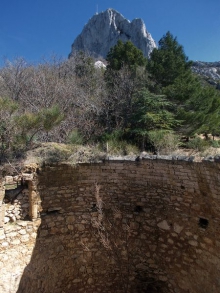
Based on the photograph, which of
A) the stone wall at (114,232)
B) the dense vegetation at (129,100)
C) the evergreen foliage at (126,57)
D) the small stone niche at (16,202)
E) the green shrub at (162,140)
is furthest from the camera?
the evergreen foliage at (126,57)

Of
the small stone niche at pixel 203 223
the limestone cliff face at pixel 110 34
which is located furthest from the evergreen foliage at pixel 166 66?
the limestone cliff face at pixel 110 34

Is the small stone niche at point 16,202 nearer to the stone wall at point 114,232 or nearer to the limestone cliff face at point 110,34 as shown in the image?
the stone wall at point 114,232

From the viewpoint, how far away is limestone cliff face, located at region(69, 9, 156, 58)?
57.7 m

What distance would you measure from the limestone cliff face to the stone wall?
2258 inches

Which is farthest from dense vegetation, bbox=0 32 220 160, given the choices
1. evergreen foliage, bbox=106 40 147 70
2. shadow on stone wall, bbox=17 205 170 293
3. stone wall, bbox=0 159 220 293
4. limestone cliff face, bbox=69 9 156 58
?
limestone cliff face, bbox=69 9 156 58

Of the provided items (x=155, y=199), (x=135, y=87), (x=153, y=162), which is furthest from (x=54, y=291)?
(x=135, y=87)

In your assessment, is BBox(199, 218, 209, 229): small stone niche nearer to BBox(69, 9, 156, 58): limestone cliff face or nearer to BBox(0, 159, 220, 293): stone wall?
BBox(0, 159, 220, 293): stone wall

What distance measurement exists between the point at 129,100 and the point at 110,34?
53.7 metres

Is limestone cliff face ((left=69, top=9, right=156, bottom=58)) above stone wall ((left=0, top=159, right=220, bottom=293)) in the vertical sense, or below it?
above

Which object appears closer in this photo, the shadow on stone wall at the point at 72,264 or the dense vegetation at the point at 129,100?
the shadow on stone wall at the point at 72,264

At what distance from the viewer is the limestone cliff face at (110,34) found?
189 feet

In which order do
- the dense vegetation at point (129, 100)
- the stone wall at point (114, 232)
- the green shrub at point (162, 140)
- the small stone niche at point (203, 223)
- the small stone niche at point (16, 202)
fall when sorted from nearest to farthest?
1. the small stone niche at point (203, 223)
2. the stone wall at point (114, 232)
3. the small stone niche at point (16, 202)
4. the green shrub at point (162, 140)
5. the dense vegetation at point (129, 100)

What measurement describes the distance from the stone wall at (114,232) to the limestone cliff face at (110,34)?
188 ft

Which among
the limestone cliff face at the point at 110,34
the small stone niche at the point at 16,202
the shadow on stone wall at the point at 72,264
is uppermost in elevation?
A: the limestone cliff face at the point at 110,34
